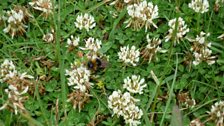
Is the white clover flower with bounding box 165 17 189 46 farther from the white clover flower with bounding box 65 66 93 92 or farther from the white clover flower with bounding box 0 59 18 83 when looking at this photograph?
the white clover flower with bounding box 0 59 18 83

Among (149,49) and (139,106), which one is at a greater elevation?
(149,49)

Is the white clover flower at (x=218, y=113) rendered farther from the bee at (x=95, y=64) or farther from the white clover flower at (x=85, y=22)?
the white clover flower at (x=85, y=22)

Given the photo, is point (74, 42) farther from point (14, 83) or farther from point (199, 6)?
point (199, 6)

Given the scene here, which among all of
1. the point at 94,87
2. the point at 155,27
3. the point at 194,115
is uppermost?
the point at 155,27

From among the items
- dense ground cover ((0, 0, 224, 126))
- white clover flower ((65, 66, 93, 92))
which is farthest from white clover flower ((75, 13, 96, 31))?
white clover flower ((65, 66, 93, 92))

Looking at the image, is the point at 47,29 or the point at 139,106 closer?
the point at 139,106

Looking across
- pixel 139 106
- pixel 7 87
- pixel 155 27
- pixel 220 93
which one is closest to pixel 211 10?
pixel 155 27

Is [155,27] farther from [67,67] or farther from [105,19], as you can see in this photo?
[67,67]
